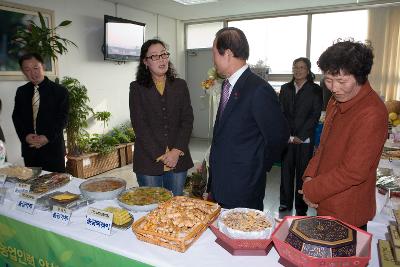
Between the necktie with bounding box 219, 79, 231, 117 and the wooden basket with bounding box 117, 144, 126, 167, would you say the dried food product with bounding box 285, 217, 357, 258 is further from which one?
the wooden basket with bounding box 117, 144, 126, 167

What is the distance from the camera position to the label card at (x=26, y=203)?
4.36 ft

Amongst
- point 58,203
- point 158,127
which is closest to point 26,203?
point 58,203

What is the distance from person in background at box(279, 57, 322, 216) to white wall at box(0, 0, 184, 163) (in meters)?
3.05

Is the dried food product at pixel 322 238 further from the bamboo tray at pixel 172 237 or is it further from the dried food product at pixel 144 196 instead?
the dried food product at pixel 144 196

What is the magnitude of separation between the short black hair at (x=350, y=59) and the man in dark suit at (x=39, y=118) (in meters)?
2.11

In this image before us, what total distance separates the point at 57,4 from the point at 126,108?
2.05 m

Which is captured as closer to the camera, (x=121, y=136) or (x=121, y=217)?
(x=121, y=217)

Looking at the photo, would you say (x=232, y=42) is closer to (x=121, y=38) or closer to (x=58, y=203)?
(x=58, y=203)

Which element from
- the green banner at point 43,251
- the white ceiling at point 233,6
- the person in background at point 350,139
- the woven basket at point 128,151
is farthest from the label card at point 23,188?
the white ceiling at point 233,6

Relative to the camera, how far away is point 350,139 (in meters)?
1.21

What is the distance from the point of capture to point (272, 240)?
3.27ft

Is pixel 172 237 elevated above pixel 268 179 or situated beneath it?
elevated above

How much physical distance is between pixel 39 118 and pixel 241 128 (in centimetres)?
176

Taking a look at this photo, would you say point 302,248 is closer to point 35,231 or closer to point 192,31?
point 35,231
